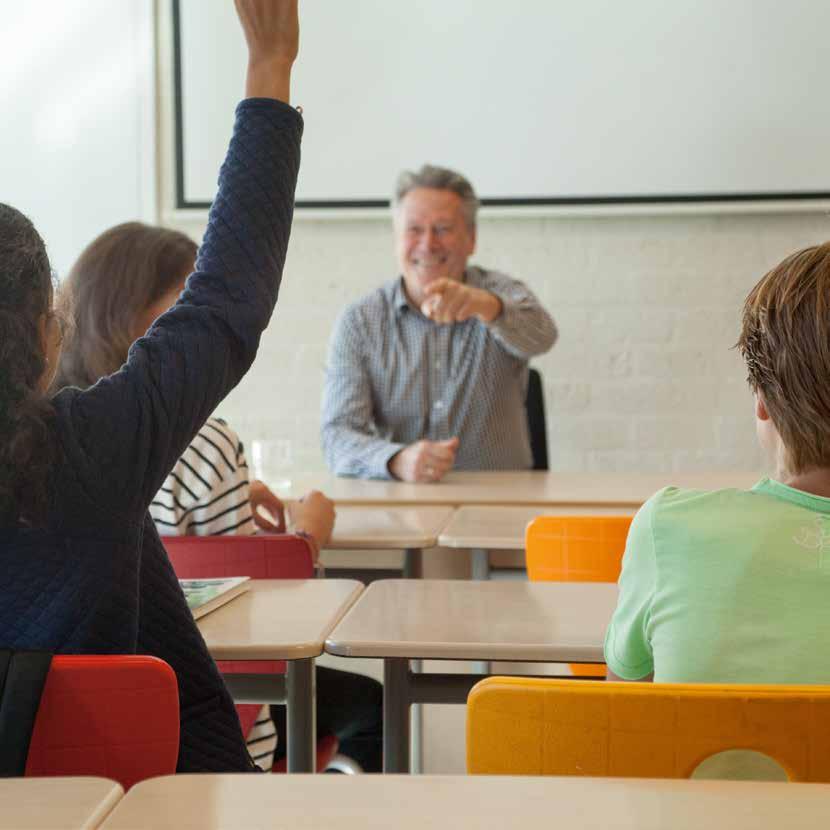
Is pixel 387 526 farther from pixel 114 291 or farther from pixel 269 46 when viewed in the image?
pixel 269 46

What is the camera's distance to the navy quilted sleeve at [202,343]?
100 cm

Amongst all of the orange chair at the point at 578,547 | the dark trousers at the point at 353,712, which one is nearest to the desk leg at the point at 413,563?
the dark trousers at the point at 353,712

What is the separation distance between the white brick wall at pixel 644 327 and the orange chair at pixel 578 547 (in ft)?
7.10

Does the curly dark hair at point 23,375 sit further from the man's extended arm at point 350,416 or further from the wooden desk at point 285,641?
the man's extended arm at point 350,416

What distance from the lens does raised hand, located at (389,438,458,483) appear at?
2846 millimetres

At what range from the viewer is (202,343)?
3.42ft

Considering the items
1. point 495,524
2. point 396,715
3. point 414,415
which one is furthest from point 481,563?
point 414,415

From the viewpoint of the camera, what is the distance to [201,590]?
1545 mm

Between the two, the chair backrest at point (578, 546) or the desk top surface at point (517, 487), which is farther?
the desk top surface at point (517, 487)

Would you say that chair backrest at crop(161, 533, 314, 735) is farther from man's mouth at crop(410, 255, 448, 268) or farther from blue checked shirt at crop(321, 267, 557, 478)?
man's mouth at crop(410, 255, 448, 268)

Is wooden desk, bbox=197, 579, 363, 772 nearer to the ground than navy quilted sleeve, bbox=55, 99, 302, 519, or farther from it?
nearer to the ground

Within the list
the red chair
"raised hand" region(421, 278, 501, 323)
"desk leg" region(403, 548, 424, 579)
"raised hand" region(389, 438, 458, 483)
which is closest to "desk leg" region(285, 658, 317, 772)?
the red chair

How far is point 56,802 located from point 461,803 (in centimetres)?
25

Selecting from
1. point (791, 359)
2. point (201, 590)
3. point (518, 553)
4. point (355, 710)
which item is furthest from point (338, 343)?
point (791, 359)
